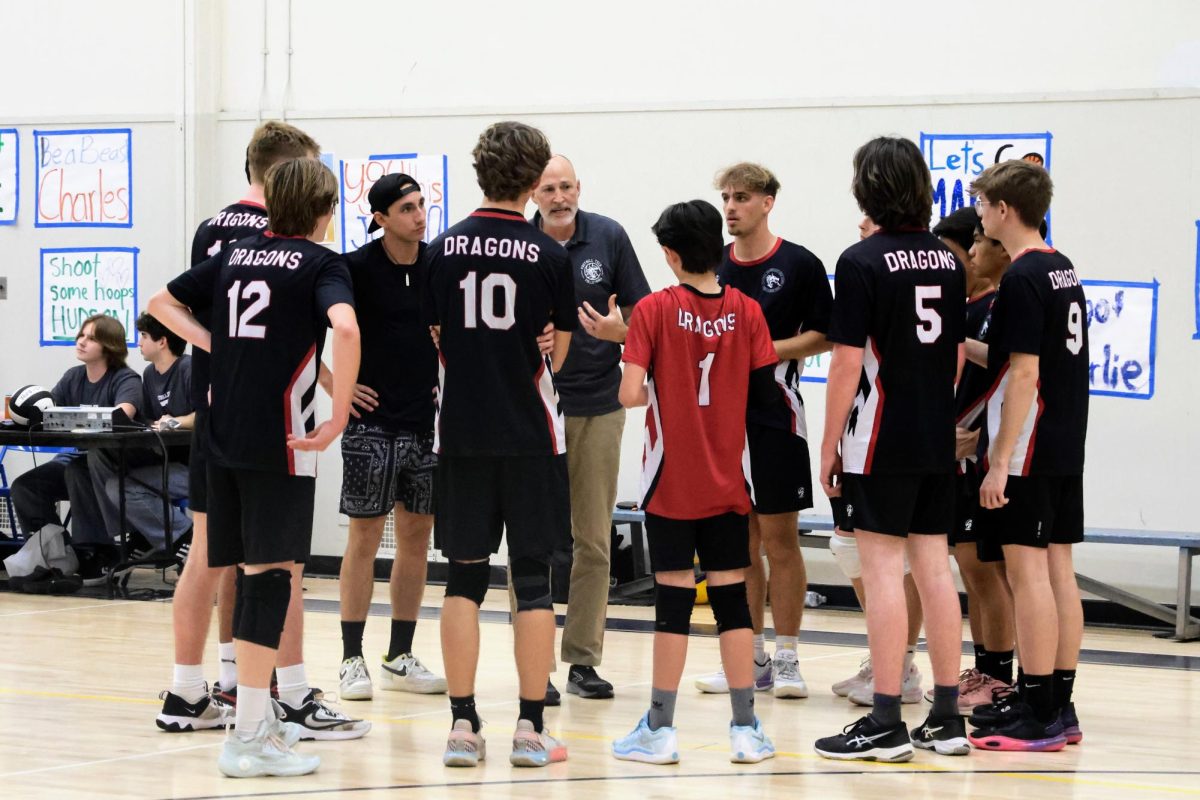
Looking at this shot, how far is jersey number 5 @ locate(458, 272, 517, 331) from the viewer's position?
4141mm

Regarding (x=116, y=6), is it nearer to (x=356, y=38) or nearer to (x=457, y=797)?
(x=356, y=38)

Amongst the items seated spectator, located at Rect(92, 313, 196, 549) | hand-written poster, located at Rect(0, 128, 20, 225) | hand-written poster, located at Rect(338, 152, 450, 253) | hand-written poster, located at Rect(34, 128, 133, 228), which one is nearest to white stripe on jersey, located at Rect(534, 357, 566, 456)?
seated spectator, located at Rect(92, 313, 196, 549)

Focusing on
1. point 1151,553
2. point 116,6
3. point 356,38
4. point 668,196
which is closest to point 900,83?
point 668,196

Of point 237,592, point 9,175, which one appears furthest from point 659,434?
point 9,175

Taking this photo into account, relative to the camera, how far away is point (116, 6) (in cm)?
980

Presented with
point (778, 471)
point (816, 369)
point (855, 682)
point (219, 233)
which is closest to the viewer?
point (219, 233)

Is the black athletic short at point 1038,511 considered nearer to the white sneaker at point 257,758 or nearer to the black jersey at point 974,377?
the black jersey at point 974,377

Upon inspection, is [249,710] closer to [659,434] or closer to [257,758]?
[257,758]

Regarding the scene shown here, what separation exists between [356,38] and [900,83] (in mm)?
3351

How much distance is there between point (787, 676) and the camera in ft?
17.7

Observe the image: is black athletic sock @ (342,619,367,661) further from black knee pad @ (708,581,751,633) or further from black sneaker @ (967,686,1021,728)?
black sneaker @ (967,686,1021,728)

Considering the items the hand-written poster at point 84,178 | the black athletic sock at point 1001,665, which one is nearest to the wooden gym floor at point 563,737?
the black athletic sock at point 1001,665

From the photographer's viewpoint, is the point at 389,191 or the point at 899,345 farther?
the point at 389,191

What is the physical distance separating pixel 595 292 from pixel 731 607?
1.56 m
